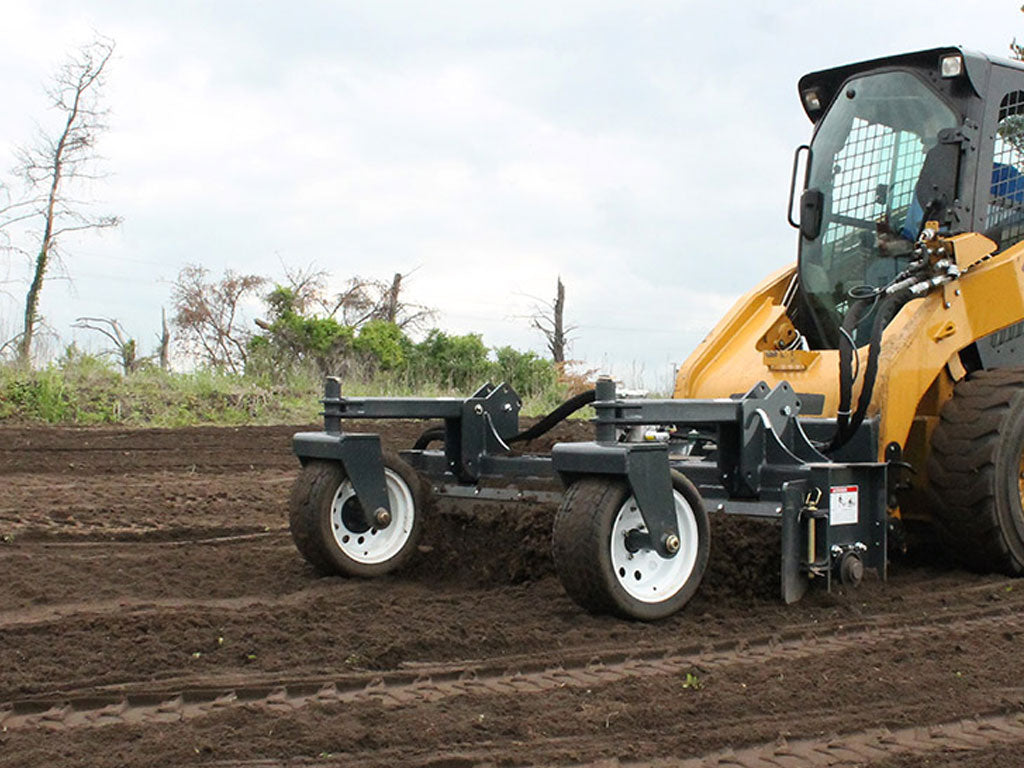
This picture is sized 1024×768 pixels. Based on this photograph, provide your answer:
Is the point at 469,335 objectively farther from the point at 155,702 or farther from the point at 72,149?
the point at 155,702

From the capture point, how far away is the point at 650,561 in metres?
4.98

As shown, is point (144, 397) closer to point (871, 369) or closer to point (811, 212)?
point (811, 212)

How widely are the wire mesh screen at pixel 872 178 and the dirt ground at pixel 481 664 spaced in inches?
78.7

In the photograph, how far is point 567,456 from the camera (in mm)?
4895

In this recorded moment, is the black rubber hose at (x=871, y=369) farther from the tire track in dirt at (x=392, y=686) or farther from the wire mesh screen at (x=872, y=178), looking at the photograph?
the tire track in dirt at (x=392, y=686)

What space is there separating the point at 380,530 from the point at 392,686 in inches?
79.9

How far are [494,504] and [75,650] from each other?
91.6 inches

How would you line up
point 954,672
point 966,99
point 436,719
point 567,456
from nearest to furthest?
point 436,719 < point 954,672 < point 567,456 < point 966,99

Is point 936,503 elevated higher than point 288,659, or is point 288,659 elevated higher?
point 936,503

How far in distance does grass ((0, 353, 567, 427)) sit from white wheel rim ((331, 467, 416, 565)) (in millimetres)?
9475

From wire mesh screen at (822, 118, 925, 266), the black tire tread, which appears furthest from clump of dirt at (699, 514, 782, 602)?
wire mesh screen at (822, 118, 925, 266)

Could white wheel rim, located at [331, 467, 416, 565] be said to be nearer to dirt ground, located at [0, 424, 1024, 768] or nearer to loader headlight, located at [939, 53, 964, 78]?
dirt ground, located at [0, 424, 1024, 768]

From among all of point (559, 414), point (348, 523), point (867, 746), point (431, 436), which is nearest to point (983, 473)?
point (559, 414)

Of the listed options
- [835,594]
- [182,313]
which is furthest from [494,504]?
[182,313]
